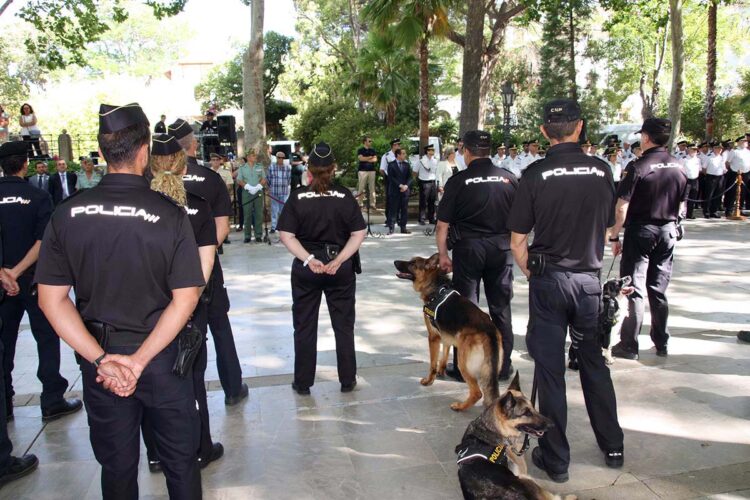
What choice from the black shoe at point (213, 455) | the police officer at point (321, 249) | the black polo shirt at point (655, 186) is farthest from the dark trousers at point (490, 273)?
the black shoe at point (213, 455)

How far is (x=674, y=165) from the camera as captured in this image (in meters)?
5.18

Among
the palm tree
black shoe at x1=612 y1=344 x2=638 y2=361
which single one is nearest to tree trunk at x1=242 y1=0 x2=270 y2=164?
the palm tree

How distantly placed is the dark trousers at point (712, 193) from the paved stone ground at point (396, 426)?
9.28 m

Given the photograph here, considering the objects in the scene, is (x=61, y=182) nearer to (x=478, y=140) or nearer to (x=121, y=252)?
(x=478, y=140)

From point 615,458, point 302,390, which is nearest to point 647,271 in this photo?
point 615,458

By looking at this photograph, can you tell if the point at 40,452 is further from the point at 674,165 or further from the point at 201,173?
the point at 674,165

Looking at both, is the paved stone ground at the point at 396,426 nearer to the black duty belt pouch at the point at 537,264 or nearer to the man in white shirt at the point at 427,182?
the black duty belt pouch at the point at 537,264

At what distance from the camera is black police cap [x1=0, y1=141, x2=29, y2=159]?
4.46 metres

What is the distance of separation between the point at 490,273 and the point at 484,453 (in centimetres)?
213

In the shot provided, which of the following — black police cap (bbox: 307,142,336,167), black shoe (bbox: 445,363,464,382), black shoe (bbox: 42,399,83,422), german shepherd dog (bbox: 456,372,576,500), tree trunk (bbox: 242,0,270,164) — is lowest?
black shoe (bbox: 42,399,83,422)

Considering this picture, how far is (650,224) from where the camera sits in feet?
17.5

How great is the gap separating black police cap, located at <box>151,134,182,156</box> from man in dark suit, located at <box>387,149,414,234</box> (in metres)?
10.2

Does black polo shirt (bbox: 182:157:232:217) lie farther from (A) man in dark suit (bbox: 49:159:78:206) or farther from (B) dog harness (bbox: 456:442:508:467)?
(A) man in dark suit (bbox: 49:159:78:206)

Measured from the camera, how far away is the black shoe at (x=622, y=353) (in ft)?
18.1
